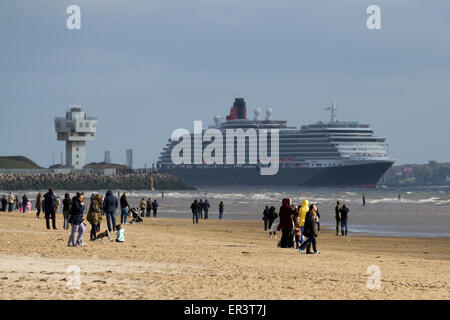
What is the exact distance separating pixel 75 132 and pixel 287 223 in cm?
14524

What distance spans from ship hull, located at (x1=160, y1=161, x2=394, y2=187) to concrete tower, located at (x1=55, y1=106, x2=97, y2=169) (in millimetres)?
22466

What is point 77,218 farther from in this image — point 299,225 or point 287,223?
point 299,225

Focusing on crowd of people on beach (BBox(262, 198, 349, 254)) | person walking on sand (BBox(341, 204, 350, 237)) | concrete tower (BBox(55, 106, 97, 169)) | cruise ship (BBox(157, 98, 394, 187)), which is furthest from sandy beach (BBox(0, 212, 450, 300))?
concrete tower (BBox(55, 106, 97, 169))

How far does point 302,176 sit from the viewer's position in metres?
152

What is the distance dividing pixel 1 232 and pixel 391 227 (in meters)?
19.6

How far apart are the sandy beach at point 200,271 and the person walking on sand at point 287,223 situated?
14.9 inches

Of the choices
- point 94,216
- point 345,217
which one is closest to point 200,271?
point 94,216

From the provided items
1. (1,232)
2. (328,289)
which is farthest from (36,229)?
(328,289)

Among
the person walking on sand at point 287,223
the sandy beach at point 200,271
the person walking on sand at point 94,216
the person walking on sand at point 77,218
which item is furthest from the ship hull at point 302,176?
the person walking on sand at point 77,218

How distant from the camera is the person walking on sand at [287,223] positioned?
65.1 feet

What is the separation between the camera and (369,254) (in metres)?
21.6

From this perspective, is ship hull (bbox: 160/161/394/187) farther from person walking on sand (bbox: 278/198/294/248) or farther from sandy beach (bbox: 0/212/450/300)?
person walking on sand (bbox: 278/198/294/248)

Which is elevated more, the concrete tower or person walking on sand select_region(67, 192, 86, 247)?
the concrete tower

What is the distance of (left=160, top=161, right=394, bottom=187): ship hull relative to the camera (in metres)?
150
